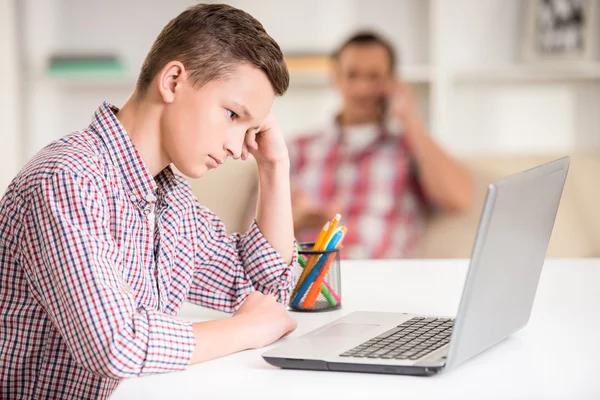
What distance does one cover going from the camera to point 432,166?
3.40 meters

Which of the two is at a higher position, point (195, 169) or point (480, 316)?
point (195, 169)

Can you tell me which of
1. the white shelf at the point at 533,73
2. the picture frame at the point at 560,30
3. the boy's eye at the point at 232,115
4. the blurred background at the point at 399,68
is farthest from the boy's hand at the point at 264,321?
the picture frame at the point at 560,30

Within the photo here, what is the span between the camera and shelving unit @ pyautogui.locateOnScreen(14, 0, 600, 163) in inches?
152

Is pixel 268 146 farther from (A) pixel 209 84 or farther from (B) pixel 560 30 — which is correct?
(B) pixel 560 30

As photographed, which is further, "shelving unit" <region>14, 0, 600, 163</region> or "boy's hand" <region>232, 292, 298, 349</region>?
"shelving unit" <region>14, 0, 600, 163</region>

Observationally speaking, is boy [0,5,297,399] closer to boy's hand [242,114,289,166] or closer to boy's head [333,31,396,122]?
boy's hand [242,114,289,166]

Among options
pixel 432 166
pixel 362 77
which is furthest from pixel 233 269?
pixel 362 77

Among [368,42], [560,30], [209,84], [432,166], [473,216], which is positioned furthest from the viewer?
[560,30]

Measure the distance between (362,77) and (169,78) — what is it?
2.54 metres

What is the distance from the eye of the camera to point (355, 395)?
796mm

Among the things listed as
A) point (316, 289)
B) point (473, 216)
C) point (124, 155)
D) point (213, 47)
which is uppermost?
point (213, 47)

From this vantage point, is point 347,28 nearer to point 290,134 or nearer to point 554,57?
point 290,134

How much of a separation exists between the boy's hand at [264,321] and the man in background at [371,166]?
1.98 m

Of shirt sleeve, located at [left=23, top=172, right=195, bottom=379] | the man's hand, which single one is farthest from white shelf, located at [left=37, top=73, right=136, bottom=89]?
shirt sleeve, located at [left=23, top=172, right=195, bottom=379]
